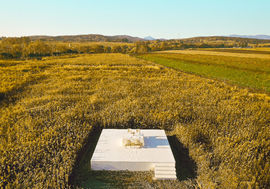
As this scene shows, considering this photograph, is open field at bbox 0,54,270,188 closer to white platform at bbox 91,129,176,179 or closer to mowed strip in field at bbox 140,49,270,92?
white platform at bbox 91,129,176,179

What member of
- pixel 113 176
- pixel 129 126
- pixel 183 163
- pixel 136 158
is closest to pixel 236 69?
pixel 129 126

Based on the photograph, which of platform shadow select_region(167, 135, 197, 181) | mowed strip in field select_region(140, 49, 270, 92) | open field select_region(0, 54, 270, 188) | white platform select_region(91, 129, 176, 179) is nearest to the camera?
open field select_region(0, 54, 270, 188)

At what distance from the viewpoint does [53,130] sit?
9.12 m

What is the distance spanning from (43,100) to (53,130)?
713 cm

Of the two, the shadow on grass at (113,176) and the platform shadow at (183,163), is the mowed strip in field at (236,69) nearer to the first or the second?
the platform shadow at (183,163)

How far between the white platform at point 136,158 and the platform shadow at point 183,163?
30.4 inches

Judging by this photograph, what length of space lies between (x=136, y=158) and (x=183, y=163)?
2.64 m

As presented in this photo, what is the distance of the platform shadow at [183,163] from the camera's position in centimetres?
732

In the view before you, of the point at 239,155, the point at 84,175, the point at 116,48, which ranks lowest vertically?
the point at 84,175

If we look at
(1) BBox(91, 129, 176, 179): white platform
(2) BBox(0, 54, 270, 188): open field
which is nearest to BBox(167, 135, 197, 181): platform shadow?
(2) BBox(0, 54, 270, 188): open field

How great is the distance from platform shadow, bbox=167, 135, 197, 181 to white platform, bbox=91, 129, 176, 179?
2.54 feet

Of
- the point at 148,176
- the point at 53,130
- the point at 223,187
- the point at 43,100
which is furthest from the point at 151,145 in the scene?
the point at 43,100

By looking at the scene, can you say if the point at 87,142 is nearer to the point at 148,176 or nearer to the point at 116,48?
the point at 148,176

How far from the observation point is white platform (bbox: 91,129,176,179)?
274 inches
